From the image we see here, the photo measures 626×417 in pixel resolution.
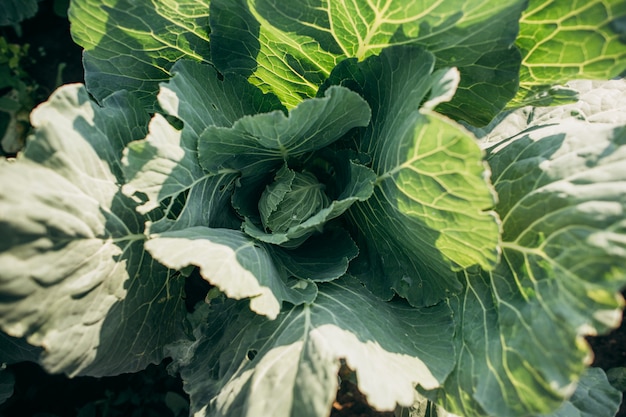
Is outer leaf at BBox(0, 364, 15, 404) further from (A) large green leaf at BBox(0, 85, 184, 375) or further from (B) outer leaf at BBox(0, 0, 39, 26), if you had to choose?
(B) outer leaf at BBox(0, 0, 39, 26)

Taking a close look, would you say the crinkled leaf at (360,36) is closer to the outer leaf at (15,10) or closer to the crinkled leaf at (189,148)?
the crinkled leaf at (189,148)

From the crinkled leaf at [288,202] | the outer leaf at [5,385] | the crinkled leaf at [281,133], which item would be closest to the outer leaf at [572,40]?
the crinkled leaf at [281,133]

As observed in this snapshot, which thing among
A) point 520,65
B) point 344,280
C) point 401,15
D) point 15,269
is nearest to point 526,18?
point 520,65

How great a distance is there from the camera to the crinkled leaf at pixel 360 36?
4.80ft

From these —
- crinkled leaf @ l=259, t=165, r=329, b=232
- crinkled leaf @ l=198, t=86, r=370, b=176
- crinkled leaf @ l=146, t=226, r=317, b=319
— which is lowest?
crinkled leaf @ l=259, t=165, r=329, b=232

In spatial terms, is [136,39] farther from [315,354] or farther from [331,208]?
[315,354]

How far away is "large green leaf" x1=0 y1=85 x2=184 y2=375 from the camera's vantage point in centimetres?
126

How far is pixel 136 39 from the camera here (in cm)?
180

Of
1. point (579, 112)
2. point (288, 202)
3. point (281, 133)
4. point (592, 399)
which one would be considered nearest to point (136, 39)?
point (281, 133)

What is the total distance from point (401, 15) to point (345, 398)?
6.41 ft

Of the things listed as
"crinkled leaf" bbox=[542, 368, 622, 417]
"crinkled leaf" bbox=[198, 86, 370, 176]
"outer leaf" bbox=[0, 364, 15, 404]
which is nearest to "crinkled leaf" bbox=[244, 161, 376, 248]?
"crinkled leaf" bbox=[198, 86, 370, 176]

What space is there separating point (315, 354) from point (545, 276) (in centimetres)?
66

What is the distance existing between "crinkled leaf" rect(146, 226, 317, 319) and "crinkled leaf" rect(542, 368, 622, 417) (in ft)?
3.58

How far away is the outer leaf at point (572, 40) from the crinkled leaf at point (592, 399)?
3.72 feet
